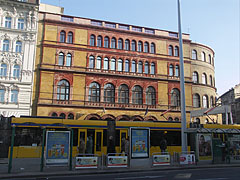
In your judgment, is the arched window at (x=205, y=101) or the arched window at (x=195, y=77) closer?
the arched window at (x=205, y=101)

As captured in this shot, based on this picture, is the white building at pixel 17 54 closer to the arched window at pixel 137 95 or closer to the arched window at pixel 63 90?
the arched window at pixel 63 90

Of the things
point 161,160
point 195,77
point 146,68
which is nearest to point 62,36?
point 146,68

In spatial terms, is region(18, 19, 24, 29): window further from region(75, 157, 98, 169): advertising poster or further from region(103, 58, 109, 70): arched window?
region(75, 157, 98, 169): advertising poster

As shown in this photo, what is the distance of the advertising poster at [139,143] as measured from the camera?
1667 cm

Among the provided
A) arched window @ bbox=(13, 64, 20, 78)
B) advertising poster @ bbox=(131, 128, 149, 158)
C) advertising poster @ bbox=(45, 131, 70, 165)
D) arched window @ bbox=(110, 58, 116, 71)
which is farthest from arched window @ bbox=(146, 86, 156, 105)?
advertising poster @ bbox=(45, 131, 70, 165)

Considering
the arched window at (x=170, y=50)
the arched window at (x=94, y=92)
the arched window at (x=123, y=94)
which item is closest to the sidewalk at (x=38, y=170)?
the arched window at (x=94, y=92)

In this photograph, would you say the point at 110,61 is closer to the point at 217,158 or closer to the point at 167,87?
the point at 167,87

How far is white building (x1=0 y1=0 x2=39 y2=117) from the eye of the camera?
30.8 meters

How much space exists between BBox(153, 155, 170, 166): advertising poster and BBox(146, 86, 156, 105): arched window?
19724 mm

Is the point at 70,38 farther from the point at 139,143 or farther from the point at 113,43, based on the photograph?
the point at 139,143

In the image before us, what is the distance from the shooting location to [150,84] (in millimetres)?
37562

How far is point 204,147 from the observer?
762 inches

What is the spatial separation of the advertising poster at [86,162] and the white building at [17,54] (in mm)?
18686

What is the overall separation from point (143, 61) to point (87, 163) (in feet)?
83.7
